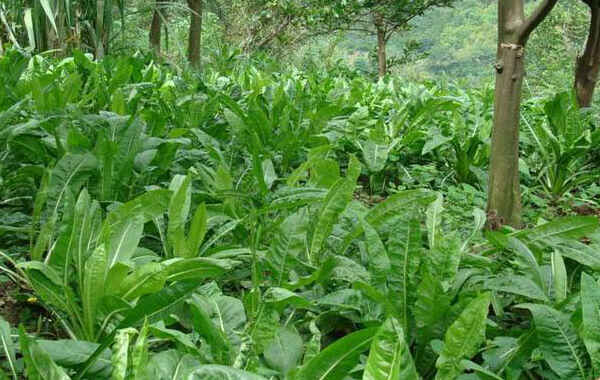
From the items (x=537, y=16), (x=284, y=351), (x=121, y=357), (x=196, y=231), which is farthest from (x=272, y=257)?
(x=537, y=16)

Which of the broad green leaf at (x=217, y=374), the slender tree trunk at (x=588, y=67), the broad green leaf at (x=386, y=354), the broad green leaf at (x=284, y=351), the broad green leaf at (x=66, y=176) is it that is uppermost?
the slender tree trunk at (x=588, y=67)

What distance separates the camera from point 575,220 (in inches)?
74.4

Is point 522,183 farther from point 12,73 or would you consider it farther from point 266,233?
point 12,73

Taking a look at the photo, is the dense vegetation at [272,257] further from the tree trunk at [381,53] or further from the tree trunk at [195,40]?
the tree trunk at [381,53]

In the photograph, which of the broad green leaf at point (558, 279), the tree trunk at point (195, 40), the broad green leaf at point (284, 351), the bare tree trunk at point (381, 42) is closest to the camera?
the broad green leaf at point (284, 351)

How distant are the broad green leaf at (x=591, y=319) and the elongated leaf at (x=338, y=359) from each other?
52 centimetres

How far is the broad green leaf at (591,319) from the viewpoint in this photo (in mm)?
1367

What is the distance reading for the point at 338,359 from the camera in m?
1.23

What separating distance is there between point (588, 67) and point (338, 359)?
3.44 metres

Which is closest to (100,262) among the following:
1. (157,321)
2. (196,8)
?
(157,321)

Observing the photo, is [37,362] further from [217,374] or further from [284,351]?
[284,351]

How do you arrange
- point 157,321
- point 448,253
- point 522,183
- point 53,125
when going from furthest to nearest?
point 522,183, point 53,125, point 448,253, point 157,321

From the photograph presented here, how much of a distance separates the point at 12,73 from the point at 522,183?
10.0ft

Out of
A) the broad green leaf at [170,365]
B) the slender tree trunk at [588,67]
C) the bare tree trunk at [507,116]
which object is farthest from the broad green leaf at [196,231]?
the slender tree trunk at [588,67]
